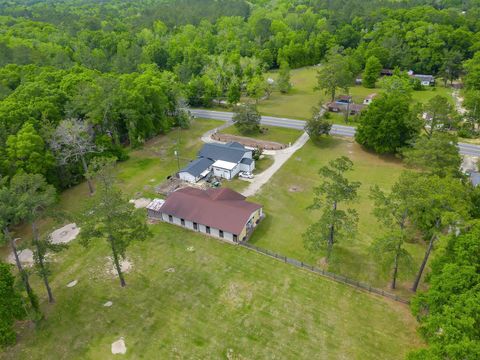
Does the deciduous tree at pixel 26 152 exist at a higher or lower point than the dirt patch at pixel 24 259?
higher

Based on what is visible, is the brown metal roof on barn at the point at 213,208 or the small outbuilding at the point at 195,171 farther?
the small outbuilding at the point at 195,171

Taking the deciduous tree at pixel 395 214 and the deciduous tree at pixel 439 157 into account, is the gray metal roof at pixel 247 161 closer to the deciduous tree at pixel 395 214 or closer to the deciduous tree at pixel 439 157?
the deciduous tree at pixel 439 157

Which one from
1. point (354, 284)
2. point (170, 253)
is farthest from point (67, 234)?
point (354, 284)

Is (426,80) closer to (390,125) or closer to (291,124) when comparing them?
(291,124)

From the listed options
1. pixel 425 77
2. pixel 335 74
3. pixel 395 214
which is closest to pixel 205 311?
pixel 395 214

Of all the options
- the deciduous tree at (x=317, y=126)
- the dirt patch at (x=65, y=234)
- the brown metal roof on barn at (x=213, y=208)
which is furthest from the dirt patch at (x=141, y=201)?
the deciduous tree at (x=317, y=126)

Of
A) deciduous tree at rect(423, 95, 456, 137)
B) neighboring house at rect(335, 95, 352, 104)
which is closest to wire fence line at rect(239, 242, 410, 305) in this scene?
deciduous tree at rect(423, 95, 456, 137)
